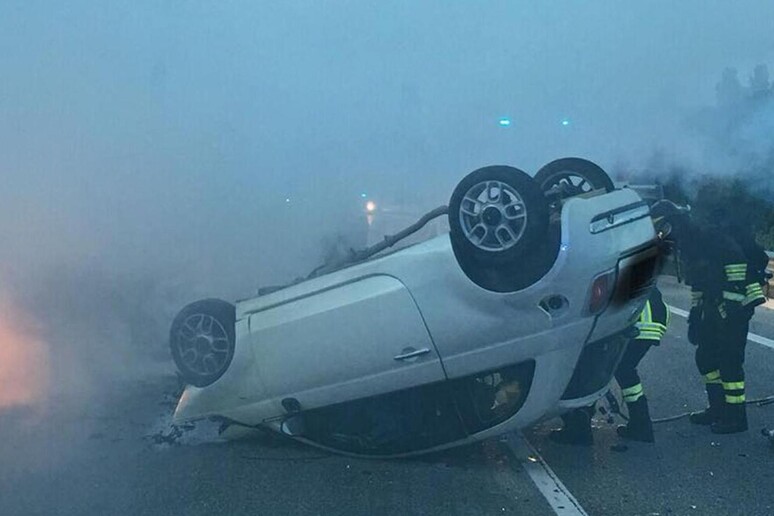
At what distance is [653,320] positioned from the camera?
17.6 feet

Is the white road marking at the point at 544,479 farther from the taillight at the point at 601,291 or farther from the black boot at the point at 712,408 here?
the black boot at the point at 712,408

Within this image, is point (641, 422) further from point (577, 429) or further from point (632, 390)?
point (577, 429)

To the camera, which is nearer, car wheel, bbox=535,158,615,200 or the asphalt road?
the asphalt road

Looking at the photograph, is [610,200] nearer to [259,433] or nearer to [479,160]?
[259,433]

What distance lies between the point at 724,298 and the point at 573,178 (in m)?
1.39

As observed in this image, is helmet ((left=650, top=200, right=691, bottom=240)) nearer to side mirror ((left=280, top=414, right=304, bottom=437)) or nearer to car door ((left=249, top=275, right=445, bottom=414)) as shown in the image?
car door ((left=249, top=275, right=445, bottom=414))

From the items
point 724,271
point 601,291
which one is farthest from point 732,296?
point 601,291

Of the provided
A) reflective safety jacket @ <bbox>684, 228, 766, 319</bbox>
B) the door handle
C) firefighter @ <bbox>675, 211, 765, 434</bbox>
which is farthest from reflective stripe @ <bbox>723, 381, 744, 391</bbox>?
the door handle

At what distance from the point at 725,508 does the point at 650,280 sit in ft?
3.81

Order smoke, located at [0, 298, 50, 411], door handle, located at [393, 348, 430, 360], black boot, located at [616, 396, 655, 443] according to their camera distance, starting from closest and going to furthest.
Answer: door handle, located at [393, 348, 430, 360] → black boot, located at [616, 396, 655, 443] → smoke, located at [0, 298, 50, 411]

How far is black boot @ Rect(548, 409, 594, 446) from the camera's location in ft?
16.8

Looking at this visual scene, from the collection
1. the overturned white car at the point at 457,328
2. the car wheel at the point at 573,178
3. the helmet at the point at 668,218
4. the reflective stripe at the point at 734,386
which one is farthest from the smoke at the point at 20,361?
the reflective stripe at the point at 734,386

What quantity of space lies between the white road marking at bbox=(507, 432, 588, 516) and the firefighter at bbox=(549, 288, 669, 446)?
0.75 feet

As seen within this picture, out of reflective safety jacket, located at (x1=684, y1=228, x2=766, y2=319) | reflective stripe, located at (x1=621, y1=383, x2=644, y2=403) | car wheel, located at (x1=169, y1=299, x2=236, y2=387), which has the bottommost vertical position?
reflective stripe, located at (x1=621, y1=383, x2=644, y2=403)
